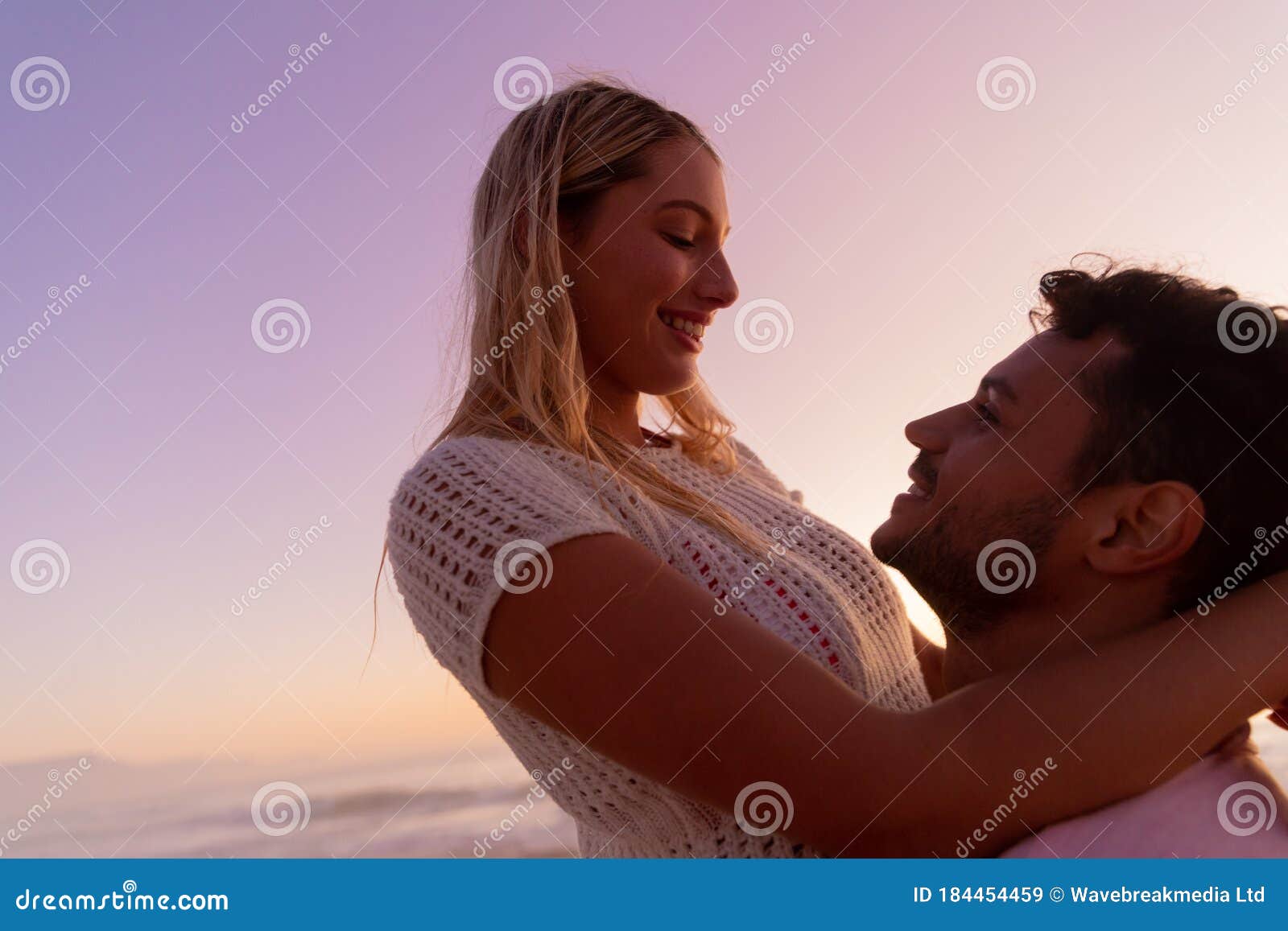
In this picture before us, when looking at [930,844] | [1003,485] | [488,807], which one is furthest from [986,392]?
[488,807]

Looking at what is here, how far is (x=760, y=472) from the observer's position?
3.14m

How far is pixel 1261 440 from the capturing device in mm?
2014

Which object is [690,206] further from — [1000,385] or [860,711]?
[860,711]

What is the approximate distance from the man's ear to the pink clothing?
1.11 ft

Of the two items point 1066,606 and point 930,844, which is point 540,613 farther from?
point 1066,606

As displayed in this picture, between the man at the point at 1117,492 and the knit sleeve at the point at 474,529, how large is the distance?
2.35 feet

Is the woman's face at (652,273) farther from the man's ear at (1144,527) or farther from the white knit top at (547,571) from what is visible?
the man's ear at (1144,527)

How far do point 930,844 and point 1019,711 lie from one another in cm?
26

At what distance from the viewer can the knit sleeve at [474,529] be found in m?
1.93

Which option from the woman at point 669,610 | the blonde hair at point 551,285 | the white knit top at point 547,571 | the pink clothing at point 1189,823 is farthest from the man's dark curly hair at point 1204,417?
the blonde hair at point 551,285

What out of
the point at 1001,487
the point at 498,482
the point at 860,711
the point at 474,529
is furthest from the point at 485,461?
the point at 1001,487

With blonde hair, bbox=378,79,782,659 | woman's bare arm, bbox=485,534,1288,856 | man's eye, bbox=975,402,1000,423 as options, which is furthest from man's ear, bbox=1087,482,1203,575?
blonde hair, bbox=378,79,782,659

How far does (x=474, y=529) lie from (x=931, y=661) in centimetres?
131

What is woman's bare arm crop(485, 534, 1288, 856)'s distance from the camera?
169 centimetres
